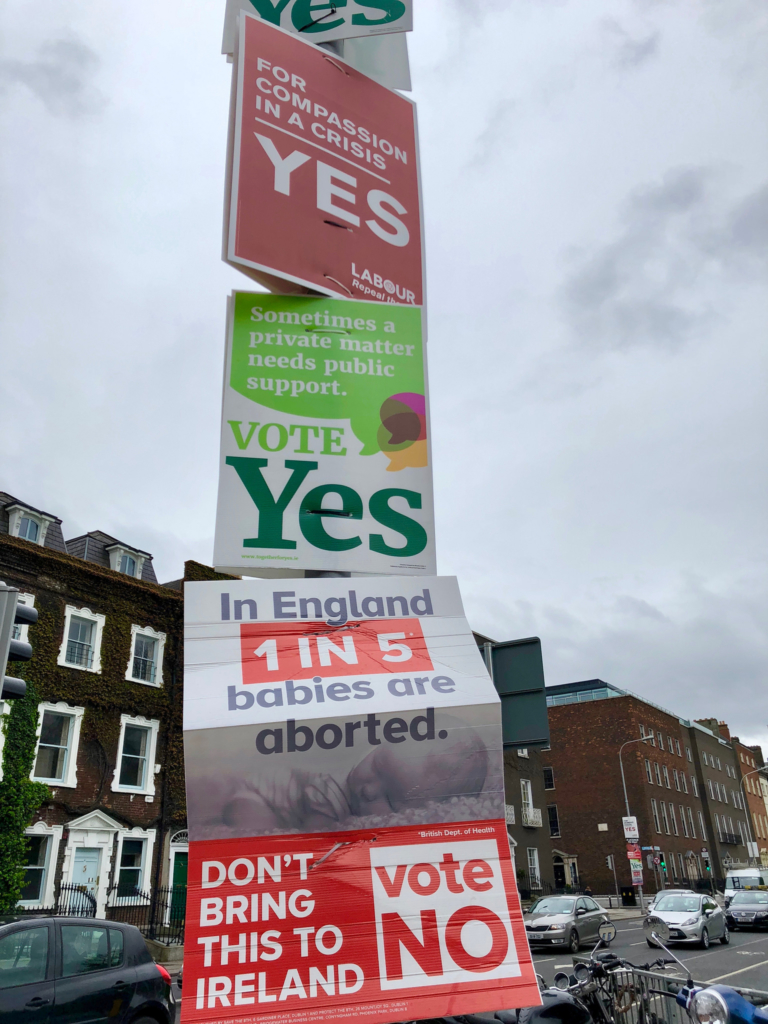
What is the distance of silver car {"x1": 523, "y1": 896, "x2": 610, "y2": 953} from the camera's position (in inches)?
720

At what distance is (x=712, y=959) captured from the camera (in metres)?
16.8

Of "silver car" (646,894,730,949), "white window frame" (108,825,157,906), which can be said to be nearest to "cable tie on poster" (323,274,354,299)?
"silver car" (646,894,730,949)

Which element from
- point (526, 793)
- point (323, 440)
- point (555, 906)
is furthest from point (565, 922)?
point (526, 793)

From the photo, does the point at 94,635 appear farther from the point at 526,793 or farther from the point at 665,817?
the point at 665,817

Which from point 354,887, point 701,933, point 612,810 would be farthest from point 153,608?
point 612,810

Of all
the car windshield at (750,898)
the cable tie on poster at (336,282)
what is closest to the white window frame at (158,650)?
the car windshield at (750,898)

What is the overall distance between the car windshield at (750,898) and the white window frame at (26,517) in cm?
2499

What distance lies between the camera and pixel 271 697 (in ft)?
8.93

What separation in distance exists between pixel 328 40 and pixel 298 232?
5.50 feet

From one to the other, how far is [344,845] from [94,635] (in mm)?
22975

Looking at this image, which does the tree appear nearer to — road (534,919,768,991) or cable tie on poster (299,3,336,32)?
road (534,919,768,991)

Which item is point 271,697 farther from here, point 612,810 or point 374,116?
point 612,810

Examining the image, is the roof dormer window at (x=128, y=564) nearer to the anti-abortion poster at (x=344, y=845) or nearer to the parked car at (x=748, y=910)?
the parked car at (x=748, y=910)

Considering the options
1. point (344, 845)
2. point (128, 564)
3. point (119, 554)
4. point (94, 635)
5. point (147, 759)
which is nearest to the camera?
point (344, 845)
